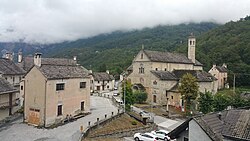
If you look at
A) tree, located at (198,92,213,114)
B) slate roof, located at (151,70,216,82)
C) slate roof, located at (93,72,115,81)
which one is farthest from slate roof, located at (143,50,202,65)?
slate roof, located at (93,72,115,81)

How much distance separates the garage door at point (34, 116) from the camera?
34781mm

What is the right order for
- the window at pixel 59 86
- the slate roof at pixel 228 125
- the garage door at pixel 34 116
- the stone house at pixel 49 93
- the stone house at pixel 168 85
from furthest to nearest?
the stone house at pixel 168 85 → the window at pixel 59 86 → the garage door at pixel 34 116 → the stone house at pixel 49 93 → the slate roof at pixel 228 125

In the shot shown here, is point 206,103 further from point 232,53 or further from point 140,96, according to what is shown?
point 232,53

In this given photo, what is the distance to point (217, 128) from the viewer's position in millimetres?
14562

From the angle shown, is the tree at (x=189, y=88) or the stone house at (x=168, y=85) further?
the stone house at (x=168, y=85)

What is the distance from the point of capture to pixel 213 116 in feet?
52.1

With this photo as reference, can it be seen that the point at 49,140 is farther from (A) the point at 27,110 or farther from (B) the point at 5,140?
(A) the point at 27,110

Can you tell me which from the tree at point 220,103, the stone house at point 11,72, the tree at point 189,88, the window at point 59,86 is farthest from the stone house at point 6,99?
the tree at point 220,103

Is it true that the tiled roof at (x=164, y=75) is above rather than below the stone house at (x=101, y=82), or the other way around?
above

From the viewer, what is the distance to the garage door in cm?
3478

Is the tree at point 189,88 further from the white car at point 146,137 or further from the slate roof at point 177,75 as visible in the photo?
the white car at point 146,137

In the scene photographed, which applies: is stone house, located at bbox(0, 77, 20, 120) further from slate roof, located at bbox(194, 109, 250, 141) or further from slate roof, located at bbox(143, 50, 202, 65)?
slate roof, located at bbox(143, 50, 202, 65)

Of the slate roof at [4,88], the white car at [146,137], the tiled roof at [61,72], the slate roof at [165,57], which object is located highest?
the slate roof at [165,57]

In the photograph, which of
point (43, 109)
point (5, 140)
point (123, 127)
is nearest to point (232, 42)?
point (123, 127)
